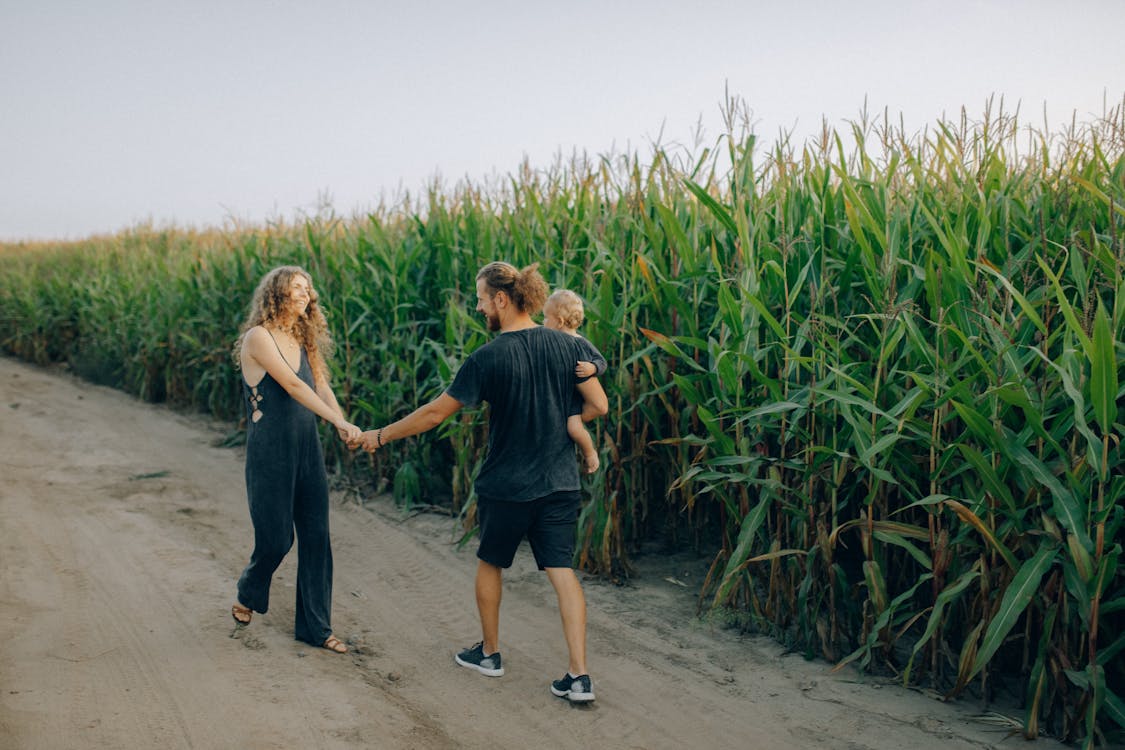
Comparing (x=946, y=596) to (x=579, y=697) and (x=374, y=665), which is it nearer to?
(x=579, y=697)

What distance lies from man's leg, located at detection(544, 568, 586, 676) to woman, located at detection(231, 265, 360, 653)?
4.43ft

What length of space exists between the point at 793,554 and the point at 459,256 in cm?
420

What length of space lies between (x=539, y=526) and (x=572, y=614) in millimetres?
450

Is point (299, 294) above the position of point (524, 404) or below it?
above

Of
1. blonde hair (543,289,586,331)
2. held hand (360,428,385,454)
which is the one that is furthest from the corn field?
held hand (360,428,385,454)

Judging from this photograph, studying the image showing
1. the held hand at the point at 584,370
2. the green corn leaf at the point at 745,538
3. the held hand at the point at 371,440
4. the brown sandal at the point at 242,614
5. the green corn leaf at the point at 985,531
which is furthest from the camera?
the brown sandal at the point at 242,614

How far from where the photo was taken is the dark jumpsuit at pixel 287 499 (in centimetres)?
458

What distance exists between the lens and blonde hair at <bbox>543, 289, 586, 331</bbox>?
4715mm

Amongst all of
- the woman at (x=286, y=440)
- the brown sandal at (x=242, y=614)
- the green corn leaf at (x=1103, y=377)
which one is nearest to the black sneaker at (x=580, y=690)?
the woman at (x=286, y=440)

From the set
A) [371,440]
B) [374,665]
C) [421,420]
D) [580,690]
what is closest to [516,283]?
[421,420]

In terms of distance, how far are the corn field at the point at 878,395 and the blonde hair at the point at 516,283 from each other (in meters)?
1.05

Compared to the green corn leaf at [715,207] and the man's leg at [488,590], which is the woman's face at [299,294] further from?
the green corn leaf at [715,207]

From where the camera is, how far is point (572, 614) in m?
4.19

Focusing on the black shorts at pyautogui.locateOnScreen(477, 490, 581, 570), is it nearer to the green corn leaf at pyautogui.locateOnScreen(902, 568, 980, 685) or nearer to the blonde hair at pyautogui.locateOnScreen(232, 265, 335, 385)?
the blonde hair at pyautogui.locateOnScreen(232, 265, 335, 385)
